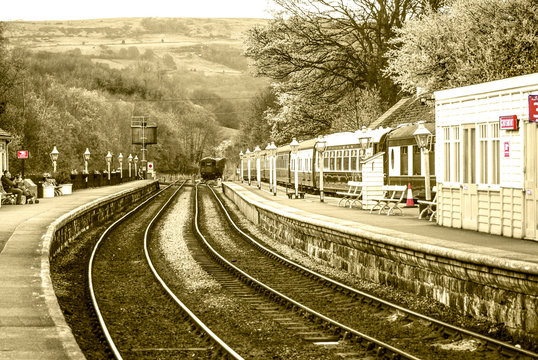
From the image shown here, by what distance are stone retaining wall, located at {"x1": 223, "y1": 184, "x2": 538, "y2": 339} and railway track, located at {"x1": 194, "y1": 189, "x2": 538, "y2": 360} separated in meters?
0.72

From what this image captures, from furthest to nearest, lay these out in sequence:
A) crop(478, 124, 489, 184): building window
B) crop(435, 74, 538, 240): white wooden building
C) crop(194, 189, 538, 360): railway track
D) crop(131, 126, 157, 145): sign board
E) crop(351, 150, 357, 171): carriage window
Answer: crop(131, 126, 157, 145): sign board, crop(351, 150, 357, 171): carriage window, crop(478, 124, 489, 184): building window, crop(435, 74, 538, 240): white wooden building, crop(194, 189, 538, 360): railway track

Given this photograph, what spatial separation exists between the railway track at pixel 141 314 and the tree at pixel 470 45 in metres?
16.4

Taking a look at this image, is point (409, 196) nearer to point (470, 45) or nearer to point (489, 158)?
point (489, 158)

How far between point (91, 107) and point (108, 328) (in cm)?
9489

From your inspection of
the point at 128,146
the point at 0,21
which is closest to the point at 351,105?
the point at 0,21

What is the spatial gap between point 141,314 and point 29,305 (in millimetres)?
2113

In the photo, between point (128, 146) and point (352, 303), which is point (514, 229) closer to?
point (352, 303)

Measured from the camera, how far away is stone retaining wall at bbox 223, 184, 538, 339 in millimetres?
10000

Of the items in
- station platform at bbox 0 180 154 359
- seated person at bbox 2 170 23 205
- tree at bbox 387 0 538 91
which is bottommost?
station platform at bbox 0 180 154 359

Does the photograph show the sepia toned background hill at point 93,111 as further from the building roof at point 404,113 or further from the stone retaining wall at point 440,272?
the stone retaining wall at point 440,272

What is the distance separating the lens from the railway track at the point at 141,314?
10113 millimetres

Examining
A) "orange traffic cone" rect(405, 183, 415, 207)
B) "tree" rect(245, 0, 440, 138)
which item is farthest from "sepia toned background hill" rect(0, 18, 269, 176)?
"orange traffic cone" rect(405, 183, 415, 207)

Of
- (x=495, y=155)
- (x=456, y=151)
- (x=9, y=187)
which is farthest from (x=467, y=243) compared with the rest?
(x=9, y=187)

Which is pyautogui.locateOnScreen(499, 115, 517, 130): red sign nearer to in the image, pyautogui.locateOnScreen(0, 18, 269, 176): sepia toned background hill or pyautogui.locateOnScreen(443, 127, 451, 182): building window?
pyautogui.locateOnScreen(443, 127, 451, 182): building window
